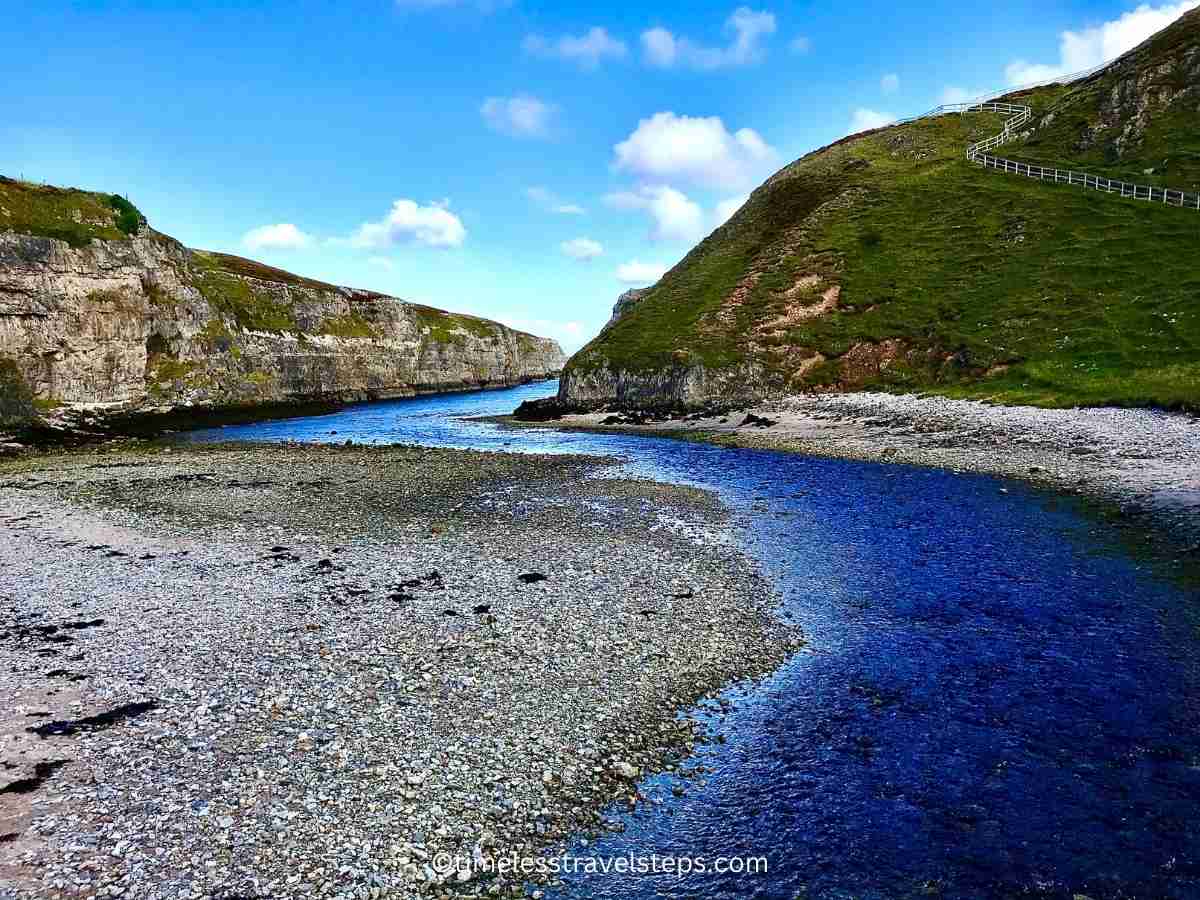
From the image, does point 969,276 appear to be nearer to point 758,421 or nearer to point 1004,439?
point 758,421

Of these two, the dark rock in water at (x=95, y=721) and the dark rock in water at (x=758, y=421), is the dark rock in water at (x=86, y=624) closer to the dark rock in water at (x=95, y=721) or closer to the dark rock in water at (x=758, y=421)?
the dark rock in water at (x=95, y=721)

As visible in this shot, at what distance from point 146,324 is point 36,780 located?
95010 millimetres

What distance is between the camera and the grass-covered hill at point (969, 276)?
58.1 m

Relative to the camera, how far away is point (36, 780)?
11.6 metres

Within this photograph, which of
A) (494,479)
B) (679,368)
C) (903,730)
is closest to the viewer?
(903,730)

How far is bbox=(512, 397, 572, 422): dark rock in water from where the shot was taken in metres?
85.2

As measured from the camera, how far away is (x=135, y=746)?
500 inches

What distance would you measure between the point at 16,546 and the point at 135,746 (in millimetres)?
20955

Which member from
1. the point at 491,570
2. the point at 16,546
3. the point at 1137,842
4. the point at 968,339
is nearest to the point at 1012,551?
the point at 1137,842

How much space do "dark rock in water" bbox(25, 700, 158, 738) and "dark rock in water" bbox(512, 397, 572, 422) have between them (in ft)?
229

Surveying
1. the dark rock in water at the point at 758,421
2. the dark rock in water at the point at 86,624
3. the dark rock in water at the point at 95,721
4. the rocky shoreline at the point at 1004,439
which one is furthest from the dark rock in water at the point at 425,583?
the dark rock in water at the point at 758,421

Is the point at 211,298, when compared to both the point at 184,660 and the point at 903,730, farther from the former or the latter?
the point at 903,730

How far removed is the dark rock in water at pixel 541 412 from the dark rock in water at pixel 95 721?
229 ft

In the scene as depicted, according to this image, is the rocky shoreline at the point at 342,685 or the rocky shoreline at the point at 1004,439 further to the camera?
the rocky shoreline at the point at 1004,439
